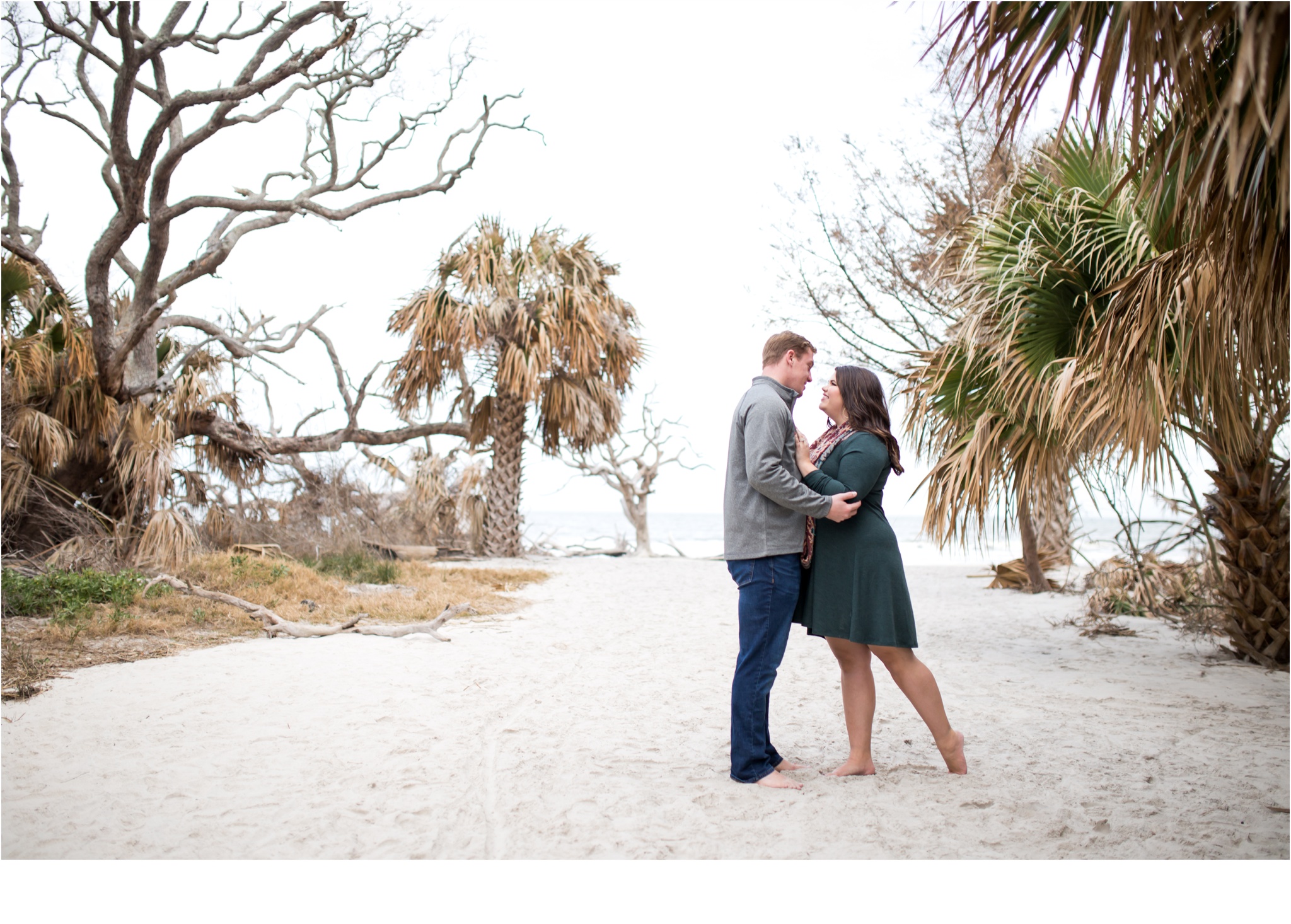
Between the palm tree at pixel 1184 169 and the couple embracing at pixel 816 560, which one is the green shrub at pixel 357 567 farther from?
the palm tree at pixel 1184 169

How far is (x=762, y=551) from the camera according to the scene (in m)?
3.31

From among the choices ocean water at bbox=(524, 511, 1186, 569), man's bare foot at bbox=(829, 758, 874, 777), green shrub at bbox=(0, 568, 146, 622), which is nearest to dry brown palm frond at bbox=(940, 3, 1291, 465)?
man's bare foot at bbox=(829, 758, 874, 777)

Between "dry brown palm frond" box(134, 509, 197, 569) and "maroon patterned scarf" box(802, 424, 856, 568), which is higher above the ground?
"maroon patterned scarf" box(802, 424, 856, 568)

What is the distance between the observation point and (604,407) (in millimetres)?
14195

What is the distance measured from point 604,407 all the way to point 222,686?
9.75 meters

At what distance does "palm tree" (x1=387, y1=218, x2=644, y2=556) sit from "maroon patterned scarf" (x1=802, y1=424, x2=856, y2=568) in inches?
390

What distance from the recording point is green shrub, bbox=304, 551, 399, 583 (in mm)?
9531

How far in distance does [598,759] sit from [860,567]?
1.46 metres

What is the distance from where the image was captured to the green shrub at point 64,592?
6.61m

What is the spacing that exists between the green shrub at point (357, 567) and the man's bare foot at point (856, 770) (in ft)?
23.3

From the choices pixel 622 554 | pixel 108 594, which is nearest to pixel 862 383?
pixel 108 594

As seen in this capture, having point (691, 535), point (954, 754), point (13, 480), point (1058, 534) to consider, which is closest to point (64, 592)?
point (13, 480)

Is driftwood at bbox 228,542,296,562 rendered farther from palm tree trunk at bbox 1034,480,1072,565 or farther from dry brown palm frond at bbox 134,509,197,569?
palm tree trunk at bbox 1034,480,1072,565

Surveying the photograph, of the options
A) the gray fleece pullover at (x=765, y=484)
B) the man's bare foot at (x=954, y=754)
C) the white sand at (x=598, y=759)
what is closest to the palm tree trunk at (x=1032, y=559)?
the white sand at (x=598, y=759)
